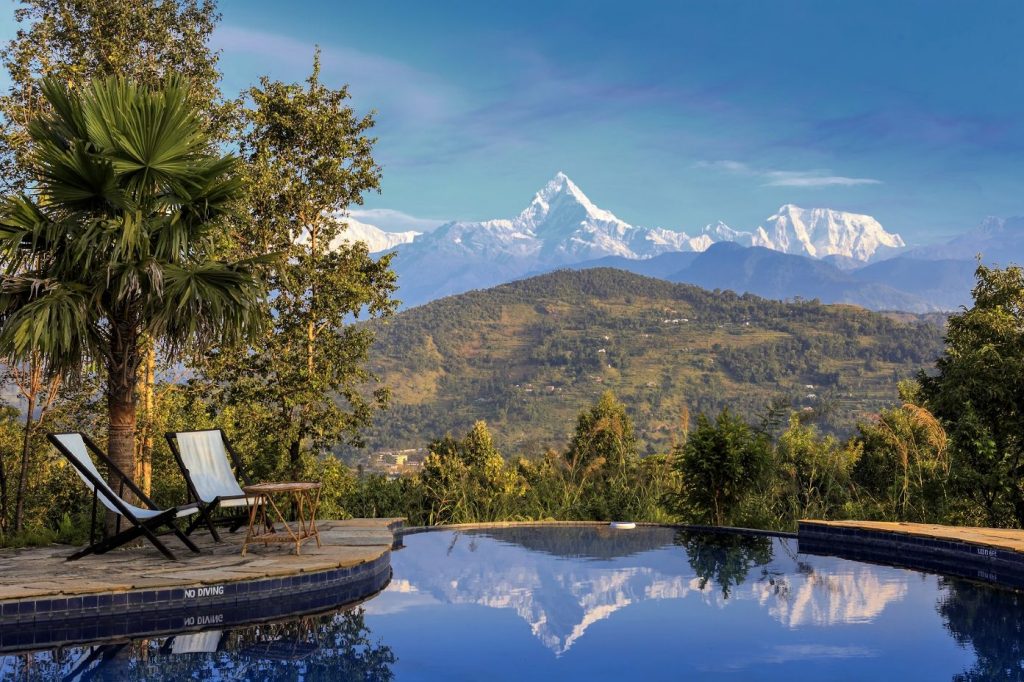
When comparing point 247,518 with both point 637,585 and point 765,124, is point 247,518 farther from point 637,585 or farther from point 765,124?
point 765,124

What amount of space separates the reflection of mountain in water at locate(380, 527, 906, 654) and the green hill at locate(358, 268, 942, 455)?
1901 inches

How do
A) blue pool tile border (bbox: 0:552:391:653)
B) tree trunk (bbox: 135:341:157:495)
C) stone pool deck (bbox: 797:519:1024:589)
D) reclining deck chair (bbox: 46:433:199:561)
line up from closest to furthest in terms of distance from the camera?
blue pool tile border (bbox: 0:552:391:653)
reclining deck chair (bbox: 46:433:199:561)
stone pool deck (bbox: 797:519:1024:589)
tree trunk (bbox: 135:341:157:495)

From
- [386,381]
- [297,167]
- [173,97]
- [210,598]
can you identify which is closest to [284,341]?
[297,167]

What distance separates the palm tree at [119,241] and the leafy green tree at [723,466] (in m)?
5.53

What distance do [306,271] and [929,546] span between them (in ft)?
25.3

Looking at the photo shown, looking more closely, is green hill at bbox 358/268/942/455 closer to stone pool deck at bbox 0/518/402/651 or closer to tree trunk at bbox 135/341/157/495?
tree trunk at bbox 135/341/157/495

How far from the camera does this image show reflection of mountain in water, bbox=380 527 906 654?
6609mm

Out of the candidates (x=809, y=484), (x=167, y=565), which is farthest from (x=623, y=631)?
(x=809, y=484)

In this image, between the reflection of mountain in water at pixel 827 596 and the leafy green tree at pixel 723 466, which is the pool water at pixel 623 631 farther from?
the leafy green tree at pixel 723 466

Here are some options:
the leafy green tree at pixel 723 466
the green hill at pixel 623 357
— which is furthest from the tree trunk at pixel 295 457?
the green hill at pixel 623 357

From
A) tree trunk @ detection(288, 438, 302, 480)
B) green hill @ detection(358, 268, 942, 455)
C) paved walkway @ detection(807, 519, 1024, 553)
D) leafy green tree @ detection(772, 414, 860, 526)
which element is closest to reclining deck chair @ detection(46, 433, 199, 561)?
tree trunk @ detection(288, 438, 302, 480)

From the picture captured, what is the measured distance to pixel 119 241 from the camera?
22.2ft

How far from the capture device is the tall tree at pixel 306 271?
35.9ft

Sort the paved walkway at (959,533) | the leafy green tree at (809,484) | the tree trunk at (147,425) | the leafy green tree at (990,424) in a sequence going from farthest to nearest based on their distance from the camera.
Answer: the tree trunk at (147,425) → the leafy green tree at (809,484) → the leafy green tree at (990,424) → the paved walkway at (959,533)
